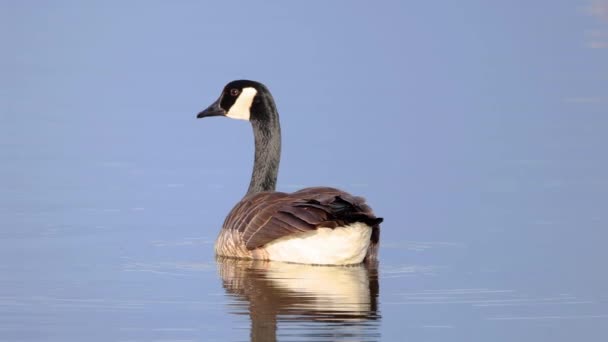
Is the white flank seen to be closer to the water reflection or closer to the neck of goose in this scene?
the water reflection

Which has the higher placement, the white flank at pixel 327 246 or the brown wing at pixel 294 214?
the brown wing at pixel 294 214

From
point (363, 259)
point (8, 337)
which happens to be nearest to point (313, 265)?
point (363, 259)

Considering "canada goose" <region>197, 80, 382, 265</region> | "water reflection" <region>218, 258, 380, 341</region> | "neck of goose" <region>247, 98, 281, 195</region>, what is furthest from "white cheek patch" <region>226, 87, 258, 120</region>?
"water reflection" <region>218, 258, 380, 341</region>

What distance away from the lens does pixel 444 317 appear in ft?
30.6

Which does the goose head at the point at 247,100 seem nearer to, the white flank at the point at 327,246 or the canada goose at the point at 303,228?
the canada goose at the point at 303,228

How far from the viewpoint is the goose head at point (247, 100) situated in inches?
518

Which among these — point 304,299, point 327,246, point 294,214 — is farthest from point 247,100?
point 304,299

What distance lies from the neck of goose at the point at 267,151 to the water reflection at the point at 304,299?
55.4 inches

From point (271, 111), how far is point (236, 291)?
316 cm

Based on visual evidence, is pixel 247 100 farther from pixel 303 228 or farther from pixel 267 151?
pixel 303 228

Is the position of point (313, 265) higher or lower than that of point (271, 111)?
lower

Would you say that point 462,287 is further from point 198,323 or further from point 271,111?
point 271,111

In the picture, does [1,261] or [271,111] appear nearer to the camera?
[1,261]

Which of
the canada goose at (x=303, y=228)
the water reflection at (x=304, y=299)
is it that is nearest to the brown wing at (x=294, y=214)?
the canada goose at (x=303, y=228)
